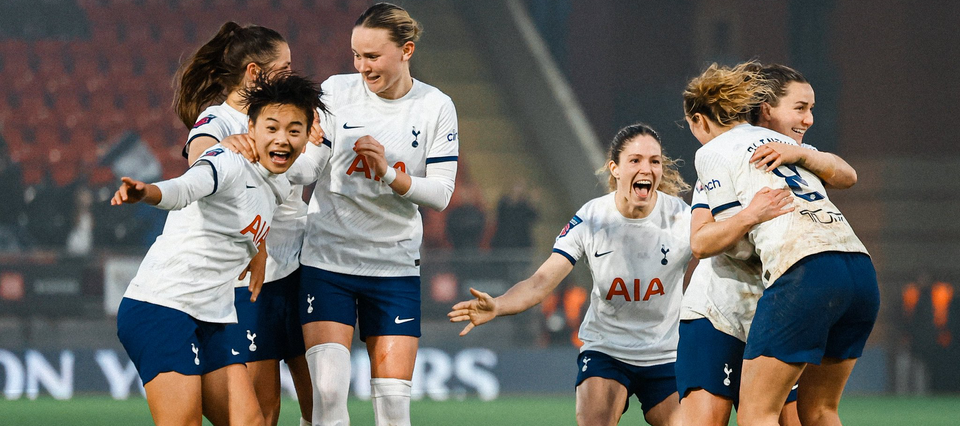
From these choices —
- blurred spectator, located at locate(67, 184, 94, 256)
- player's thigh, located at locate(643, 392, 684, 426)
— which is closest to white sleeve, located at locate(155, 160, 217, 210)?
player's thigh, located at locate(643, 392, 684, 426)

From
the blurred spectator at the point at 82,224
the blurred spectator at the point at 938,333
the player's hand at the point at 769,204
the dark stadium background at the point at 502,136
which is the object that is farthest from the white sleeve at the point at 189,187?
the blurred spectator at the point at 938,333

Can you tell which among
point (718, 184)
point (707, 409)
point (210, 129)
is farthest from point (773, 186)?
point (210, 129)

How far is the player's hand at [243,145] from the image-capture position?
405cm

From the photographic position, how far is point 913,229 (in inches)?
619

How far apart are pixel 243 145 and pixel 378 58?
0.73 meters

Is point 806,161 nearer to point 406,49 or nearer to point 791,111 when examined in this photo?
point 791,111

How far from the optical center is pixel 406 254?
4.68 metres

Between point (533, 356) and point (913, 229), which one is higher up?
point (913, 229)

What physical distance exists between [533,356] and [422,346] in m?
1.20

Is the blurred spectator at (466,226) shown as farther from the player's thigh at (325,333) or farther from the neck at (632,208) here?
the player's thigh at (325,333)

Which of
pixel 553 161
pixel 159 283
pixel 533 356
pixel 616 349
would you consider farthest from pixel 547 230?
pixel 159 283

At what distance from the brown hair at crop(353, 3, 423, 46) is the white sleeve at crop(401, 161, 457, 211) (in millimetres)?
549

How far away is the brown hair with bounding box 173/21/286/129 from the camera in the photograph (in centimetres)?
458

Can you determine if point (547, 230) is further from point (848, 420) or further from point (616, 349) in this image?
point (616, 349)
